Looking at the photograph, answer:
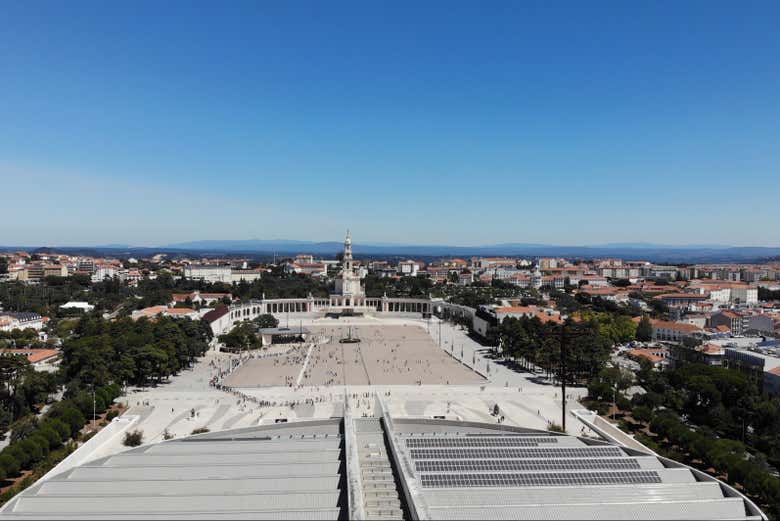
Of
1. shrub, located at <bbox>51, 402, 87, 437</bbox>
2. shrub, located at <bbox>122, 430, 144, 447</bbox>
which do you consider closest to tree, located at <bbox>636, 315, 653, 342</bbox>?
shrub, located at <bbox>122, 430, 144, 447</bbox>

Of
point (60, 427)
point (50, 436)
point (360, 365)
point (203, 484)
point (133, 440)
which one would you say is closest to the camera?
point (203, 484)

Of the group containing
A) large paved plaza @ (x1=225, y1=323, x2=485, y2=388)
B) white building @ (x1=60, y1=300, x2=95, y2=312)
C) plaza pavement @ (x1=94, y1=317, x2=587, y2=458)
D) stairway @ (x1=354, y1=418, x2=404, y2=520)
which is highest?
stairway @ (x1=354, y1=418, x2=404, y2=520)

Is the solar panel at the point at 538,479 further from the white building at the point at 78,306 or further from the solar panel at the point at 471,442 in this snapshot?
the white building at the point at 78,306

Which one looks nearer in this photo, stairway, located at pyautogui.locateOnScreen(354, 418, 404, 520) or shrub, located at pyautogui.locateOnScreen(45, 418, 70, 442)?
stairway, located at pyautogui.locateOnScreen(354, 418, 404, 520)

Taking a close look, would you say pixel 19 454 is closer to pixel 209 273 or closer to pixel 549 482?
pixel 549 482

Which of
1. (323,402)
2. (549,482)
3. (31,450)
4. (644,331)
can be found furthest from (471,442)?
(644,331)

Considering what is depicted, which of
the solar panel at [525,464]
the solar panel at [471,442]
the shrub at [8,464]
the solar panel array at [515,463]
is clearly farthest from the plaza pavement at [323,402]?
the solar panel at [525,464]

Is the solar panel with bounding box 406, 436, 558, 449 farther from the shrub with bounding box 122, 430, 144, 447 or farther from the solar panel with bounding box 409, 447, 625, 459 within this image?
the shrub with bounding box 122, 430, 144, 447
